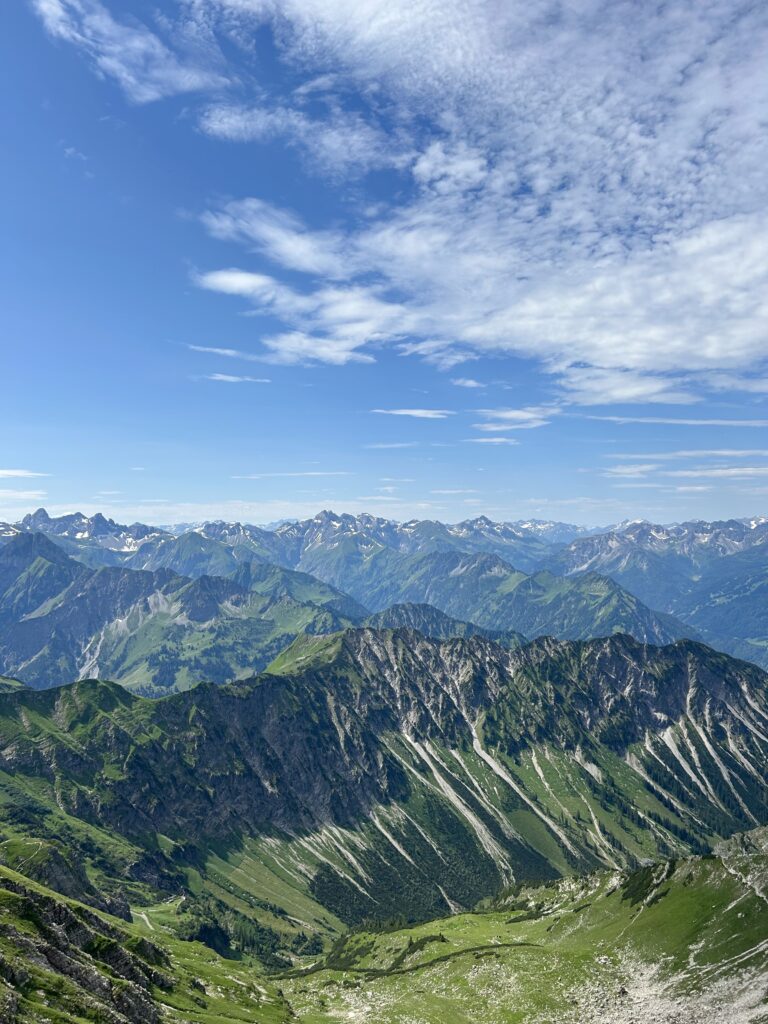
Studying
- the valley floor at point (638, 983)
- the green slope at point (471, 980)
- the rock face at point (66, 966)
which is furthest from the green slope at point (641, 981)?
the rock face at point (66, 966)

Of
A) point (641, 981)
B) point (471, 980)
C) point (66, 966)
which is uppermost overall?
point (66, 966)

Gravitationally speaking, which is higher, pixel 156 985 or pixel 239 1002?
pixel 156 985

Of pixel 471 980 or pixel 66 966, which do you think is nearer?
pixel 66 966

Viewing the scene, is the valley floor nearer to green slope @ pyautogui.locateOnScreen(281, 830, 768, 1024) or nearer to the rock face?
green slope @ pyautogui.locateOnScreen(281, 830, 768, 1024)

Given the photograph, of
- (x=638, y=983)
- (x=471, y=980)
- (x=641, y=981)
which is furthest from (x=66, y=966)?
(x=641, y=981)

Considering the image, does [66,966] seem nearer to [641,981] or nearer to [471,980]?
[471,980]

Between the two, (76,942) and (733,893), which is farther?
(733,893)

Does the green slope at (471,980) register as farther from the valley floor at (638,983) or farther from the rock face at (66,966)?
the valley floor at (638,983)

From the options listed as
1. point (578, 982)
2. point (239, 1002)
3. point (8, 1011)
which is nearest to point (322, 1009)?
point (239, 1002)

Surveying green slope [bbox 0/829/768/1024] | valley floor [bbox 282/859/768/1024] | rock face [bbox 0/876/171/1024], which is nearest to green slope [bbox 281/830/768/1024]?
valley floor [bbox 282/859/768/1024]

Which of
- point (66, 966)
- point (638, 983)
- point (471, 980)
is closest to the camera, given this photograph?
point (66, 966)

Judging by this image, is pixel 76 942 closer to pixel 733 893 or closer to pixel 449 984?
pixel 449 984
